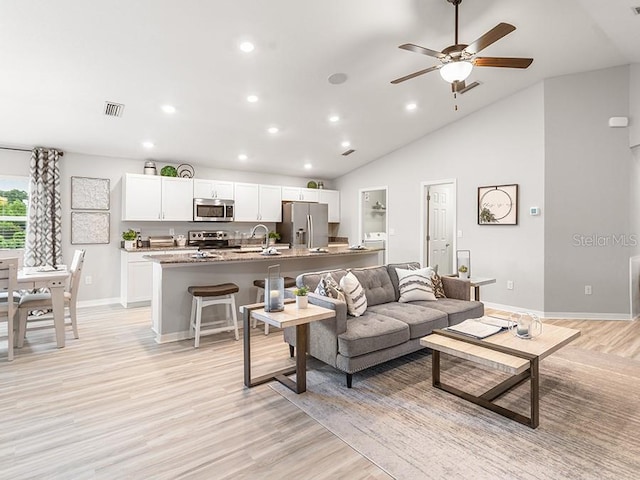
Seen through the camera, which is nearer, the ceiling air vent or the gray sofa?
the gray sofa

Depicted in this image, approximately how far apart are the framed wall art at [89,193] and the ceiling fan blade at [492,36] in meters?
5.51

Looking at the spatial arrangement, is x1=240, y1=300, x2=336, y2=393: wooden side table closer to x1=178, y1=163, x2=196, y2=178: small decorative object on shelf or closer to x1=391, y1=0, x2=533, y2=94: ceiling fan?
x1=391, y1=0, x2=533, y2=94: ceiling fan

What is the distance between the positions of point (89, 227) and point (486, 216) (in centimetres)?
622

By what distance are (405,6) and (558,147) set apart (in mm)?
3194

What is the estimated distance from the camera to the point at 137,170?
6.14 m

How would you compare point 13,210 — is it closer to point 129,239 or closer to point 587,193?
point 129,239

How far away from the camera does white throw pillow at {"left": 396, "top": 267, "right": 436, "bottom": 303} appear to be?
4.02 metres

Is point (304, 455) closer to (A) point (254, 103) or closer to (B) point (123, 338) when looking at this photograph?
(B) point (123, 338)

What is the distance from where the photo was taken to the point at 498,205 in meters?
5.58

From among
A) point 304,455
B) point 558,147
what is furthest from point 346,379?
point 558,147

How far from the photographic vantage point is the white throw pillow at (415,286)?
13.2 ft

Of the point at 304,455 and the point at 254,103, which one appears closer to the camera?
the point at 304,455

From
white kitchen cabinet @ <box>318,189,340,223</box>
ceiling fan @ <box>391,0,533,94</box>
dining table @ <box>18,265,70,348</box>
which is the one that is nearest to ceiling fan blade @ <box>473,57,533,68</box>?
ceiling fan @ <box>391,0,533,94</box>

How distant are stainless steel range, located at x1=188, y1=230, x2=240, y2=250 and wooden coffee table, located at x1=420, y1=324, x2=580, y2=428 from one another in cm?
482
